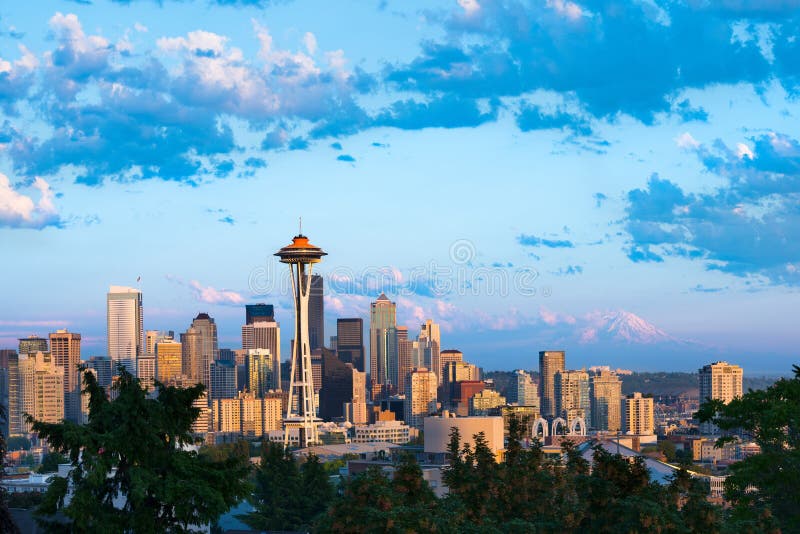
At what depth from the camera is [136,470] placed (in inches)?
882

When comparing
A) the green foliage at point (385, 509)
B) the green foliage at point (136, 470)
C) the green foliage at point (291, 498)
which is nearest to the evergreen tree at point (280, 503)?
the green foliage at point (291, 498)

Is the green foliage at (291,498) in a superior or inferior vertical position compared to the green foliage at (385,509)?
inferior

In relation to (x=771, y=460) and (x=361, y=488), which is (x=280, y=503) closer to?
(x=771, y=460)

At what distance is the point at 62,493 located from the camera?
22.5 m

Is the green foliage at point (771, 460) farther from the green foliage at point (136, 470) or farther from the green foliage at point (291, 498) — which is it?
the green foliage at point (291, 498)

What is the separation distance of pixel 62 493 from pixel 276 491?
5738cm

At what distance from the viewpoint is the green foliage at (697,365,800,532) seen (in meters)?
31.6

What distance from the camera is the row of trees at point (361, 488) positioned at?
2228 cm

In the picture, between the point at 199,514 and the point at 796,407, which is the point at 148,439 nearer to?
the point at 199,514

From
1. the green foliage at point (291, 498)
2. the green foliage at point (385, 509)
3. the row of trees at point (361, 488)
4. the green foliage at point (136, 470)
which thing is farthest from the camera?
the green foliage at point (291, 498)

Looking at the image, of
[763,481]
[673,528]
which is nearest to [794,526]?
[763,481]

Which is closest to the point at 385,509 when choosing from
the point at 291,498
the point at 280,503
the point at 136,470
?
the point at 136,470

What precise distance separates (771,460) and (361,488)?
A: 11.2 meters

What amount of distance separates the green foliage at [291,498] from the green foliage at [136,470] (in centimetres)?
5125
